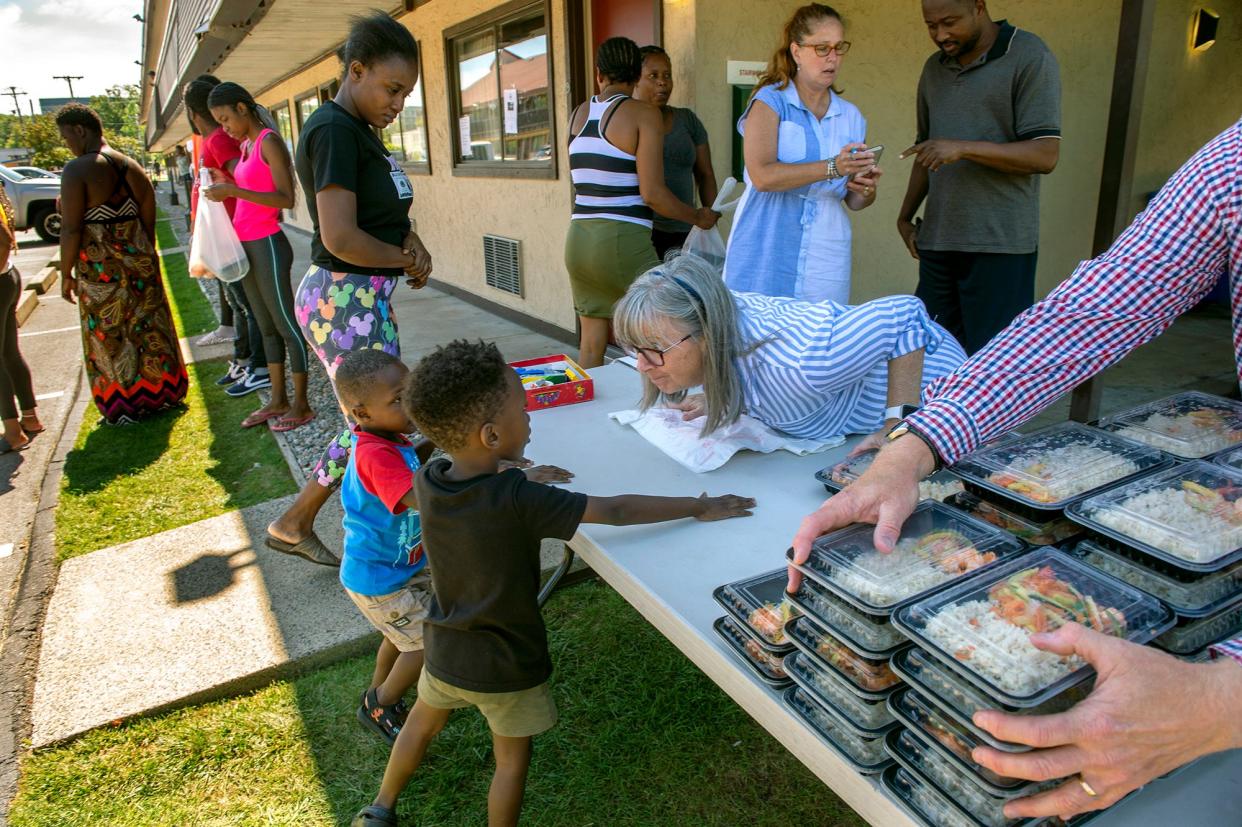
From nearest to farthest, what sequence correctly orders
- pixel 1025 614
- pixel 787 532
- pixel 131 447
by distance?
pixel 1025 614 < pixel 787 532 < pixel 131 447

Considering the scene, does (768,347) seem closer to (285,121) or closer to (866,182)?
(866,182)

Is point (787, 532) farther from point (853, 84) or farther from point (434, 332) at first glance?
point (434, 332)

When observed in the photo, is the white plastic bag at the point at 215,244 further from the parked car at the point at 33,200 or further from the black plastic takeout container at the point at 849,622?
the parked car at the point at 33,200

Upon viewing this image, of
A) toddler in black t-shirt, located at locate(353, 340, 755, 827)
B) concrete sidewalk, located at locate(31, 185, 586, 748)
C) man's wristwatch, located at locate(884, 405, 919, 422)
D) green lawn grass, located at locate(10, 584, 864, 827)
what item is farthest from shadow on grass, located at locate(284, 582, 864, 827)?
man's wristwatch, located at locate(884, 405, 919, 422)

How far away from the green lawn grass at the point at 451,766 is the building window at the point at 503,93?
15.9ft

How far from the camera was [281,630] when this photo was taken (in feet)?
9.73

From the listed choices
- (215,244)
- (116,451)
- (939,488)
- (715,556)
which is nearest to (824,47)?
(939,488)

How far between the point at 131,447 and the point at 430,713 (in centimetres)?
408

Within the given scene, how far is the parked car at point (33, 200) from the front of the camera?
19.5m

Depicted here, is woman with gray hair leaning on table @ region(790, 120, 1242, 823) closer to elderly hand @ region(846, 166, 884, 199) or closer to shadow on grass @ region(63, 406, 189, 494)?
elderly hand @ region(846, 166, 884, 199)

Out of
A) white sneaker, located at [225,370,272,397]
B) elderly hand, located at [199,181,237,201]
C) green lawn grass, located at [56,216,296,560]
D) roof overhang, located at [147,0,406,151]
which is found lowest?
green lawn grass, located at [56,216,296,560]

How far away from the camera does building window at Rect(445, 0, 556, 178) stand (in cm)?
649

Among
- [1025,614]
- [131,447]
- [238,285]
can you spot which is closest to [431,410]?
[1025,614]

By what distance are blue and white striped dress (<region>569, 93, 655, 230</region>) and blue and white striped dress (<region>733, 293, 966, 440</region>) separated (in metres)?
1.70
